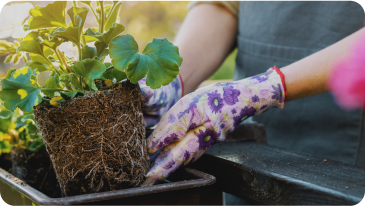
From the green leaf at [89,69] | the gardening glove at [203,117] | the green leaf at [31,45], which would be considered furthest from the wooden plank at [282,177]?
the green leaf at [31,45]

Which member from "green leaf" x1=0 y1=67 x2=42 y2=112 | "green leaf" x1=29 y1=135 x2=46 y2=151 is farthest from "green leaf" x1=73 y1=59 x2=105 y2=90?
"green leaf" x1=29 y1=135 x2=46 y2=151

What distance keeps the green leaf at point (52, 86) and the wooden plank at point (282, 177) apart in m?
0.40

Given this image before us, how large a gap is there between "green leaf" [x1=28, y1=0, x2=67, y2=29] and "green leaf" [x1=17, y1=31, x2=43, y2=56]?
0.03m

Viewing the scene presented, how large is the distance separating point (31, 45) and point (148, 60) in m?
0.23

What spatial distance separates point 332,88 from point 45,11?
70cm

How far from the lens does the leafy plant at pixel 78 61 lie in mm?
552

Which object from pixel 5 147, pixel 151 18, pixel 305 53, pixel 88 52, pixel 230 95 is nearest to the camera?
pixel 88 52

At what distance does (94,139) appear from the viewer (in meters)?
0.57

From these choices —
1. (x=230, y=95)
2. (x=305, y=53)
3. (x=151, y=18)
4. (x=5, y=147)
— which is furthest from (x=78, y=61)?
(x=151, y=18)

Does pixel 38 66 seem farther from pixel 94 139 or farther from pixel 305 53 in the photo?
pixel 305 53

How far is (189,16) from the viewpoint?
1256mm

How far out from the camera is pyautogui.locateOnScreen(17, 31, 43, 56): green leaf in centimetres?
56

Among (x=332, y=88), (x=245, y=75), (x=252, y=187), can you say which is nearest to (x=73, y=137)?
(x=252, y=187)

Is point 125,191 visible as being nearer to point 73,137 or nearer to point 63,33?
point 73,137
